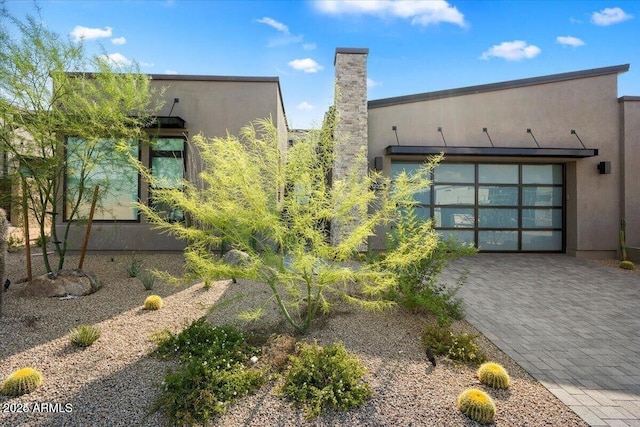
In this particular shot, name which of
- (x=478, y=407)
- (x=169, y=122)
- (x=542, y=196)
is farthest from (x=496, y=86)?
(x=478, y=407)

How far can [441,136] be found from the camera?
31.6 ft

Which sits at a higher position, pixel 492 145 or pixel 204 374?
pixel 492 145

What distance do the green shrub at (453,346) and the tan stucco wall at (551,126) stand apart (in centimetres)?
655

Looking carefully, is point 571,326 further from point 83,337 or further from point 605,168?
point 605,168

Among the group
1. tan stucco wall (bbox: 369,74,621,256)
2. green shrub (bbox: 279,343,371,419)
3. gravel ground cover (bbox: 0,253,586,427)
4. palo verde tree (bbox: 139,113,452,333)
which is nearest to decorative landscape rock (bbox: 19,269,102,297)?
gravel ground cover (bbox: 0,253,586,427)

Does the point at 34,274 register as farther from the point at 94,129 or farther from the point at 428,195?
the point at 428,195

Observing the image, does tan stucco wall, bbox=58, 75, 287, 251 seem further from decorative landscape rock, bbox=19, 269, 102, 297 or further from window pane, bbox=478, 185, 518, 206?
window pane, bbox=478, 185, 518, 206

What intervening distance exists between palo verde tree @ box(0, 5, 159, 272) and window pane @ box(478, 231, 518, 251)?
9.76 meters

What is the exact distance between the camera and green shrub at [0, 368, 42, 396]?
107 inches

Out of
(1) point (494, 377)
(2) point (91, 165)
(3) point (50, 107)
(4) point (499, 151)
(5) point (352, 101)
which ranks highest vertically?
(5) point (352, 101)

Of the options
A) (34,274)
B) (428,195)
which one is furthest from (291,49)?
(34,274)

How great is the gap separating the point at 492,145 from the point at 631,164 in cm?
396

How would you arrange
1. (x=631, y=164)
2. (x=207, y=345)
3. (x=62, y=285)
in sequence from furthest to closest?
(x=631, y=164)
(x=62, y=285)
(x=207, y=345)

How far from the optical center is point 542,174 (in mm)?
10164
